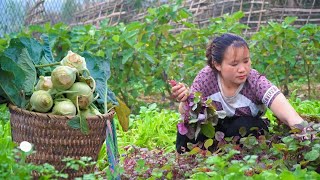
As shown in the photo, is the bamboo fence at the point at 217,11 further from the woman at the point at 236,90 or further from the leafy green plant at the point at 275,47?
the woman at the point at 236,90

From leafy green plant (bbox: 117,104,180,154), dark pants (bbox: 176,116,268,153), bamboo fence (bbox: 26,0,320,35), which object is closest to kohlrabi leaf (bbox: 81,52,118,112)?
dark pants (bbox: 176,116,268,153)

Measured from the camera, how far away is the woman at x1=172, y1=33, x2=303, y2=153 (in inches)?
153

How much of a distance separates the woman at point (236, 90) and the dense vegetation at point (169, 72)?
0.13 metres

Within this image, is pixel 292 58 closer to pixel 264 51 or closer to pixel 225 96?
pixel 264 51

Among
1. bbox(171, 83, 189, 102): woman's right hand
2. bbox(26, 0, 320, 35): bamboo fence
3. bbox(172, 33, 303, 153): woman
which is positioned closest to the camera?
bbox(171, 83, 189, 102): woman's right hand

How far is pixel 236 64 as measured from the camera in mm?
3920

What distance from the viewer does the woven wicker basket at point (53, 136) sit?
2949 mm

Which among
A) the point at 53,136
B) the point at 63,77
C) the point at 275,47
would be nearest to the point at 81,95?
the point at 63,77

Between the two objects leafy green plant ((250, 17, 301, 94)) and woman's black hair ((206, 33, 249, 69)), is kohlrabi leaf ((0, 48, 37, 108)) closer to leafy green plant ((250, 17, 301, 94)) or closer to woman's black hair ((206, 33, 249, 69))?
woman's black hair ((206, 33, 249, 69))

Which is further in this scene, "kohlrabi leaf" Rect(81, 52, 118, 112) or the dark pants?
the dark pants

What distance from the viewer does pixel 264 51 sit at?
659cm

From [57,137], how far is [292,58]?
3.96m

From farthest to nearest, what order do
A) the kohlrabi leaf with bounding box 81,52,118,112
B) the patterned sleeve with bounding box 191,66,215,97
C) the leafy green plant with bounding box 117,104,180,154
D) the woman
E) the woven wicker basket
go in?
the leafy green plant with bounding box 117,104,180,154, the patterned sleeve with bounding box 191,66,215,97, the woman, the kohlrabi leaf with bounding box 81,52,118,112, the woven wicker basket

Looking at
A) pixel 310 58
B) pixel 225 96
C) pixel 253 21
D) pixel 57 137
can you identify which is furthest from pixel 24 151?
pixel 253 21
